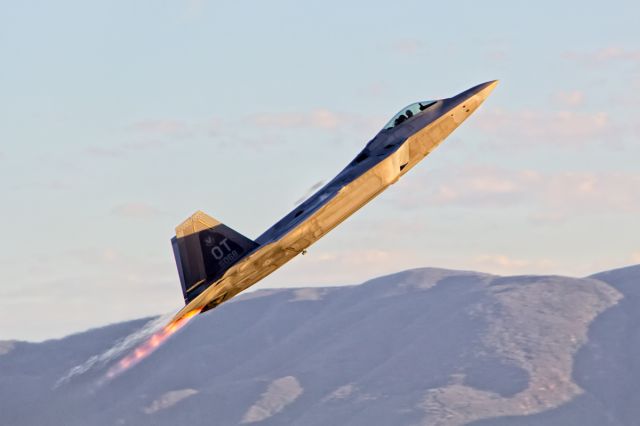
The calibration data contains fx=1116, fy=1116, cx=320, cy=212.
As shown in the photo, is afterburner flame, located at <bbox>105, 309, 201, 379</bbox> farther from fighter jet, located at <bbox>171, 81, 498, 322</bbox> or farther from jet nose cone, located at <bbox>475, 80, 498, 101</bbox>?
jet nose cone, located at <bbox>475, 80, 498, 101</bbox>

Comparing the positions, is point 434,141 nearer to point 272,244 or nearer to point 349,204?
point 349,204

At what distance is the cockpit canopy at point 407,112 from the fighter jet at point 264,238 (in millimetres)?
2882

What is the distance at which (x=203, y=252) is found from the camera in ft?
171

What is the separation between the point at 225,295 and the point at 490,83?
18489 millimetres

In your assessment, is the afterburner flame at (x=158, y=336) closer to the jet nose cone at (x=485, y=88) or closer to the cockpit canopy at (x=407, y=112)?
the cockpit canopy at (x=407, y=112)

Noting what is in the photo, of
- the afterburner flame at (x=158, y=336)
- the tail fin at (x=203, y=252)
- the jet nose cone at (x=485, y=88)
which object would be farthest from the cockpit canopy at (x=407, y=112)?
the afterburner flame at (x=158, y=336)

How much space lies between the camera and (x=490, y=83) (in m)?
59.5

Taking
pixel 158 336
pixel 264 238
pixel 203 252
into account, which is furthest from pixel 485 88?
pixel 158 336

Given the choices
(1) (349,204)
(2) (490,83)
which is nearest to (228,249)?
(1) (349,204)

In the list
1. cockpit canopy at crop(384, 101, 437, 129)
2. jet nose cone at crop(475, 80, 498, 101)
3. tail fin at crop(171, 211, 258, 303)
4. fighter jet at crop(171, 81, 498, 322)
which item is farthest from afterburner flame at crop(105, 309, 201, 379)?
jet nose cone at crop(475, 80, 498, 101)

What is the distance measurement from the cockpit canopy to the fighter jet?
9.46ft

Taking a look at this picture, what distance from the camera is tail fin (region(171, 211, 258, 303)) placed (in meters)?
52.2

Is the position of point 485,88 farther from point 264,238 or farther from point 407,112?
point 264,238

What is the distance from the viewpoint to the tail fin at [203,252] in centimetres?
5222
